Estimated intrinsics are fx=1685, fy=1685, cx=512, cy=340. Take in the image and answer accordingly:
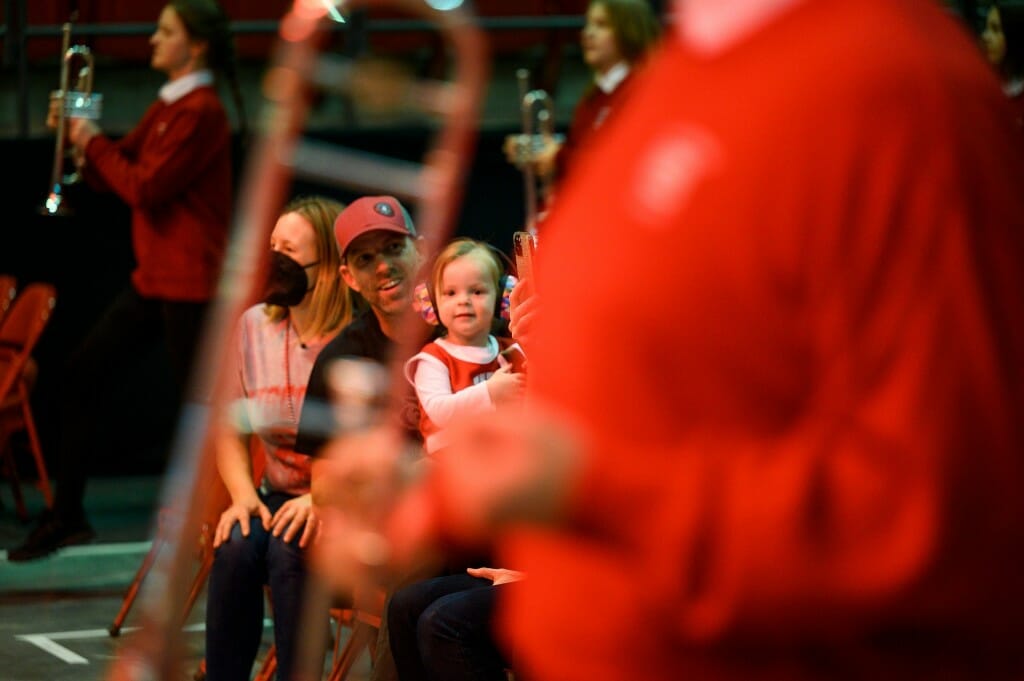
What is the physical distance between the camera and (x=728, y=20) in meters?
1.16

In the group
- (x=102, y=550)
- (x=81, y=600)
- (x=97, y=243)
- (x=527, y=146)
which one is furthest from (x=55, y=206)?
(x=527, y=146)

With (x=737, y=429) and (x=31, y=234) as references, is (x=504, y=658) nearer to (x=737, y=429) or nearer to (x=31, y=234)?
(x=737, y=429)

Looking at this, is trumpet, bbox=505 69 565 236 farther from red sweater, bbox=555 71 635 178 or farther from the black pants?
the black pants

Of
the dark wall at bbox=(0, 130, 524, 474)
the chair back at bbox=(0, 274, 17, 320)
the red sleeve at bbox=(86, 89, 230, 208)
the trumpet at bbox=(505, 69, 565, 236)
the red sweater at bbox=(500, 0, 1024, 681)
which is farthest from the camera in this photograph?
the dark wall at bbox=(0, 130, 524, 474)

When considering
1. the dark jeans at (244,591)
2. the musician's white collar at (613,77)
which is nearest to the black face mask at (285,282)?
the dark jeans at (244,591)

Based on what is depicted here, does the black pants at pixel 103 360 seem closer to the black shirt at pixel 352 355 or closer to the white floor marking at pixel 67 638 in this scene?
the white floor marking at pixel 67 638

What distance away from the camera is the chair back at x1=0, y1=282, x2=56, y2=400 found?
627 centimetres

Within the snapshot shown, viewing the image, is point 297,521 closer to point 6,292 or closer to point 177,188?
point 177,188

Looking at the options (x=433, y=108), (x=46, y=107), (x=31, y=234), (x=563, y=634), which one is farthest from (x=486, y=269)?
(x=46, y=107)

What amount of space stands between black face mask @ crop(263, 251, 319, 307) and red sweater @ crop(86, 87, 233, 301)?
160 cm

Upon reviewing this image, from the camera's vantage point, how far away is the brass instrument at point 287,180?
140 centimetres

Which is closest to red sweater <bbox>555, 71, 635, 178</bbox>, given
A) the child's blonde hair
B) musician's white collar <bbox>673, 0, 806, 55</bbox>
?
the child's blonde hair

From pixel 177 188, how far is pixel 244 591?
81.9 inches

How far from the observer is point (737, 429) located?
1106 mm
